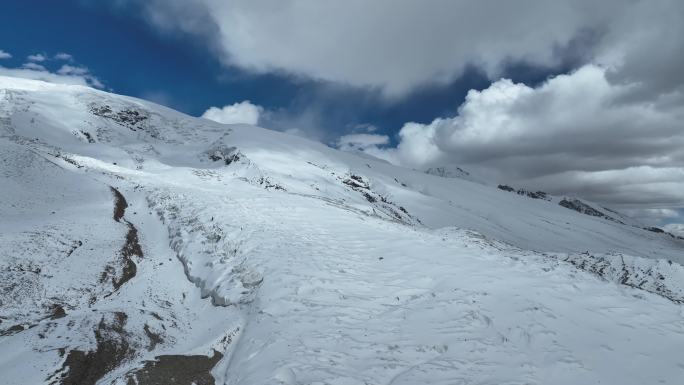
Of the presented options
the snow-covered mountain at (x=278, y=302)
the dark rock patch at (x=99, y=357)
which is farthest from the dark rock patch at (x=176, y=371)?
the dark rock patch at (x=99, y=357)

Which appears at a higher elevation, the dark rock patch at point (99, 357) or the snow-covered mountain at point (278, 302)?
the snow-covered mountain at point (278, 302)

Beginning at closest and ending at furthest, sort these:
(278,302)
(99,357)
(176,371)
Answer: (176,371) < (99,357) < (278,302)

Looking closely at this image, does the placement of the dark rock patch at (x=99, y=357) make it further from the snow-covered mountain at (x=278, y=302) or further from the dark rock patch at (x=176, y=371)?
the dark rock patch at (x=176, y=371)

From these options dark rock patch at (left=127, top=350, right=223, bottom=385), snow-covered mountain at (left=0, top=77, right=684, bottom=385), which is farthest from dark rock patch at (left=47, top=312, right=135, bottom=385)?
dark rock patch at (left=127, top=350, right=223, bottom=385)

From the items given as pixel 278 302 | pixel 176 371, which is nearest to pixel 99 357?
pixel 176 371

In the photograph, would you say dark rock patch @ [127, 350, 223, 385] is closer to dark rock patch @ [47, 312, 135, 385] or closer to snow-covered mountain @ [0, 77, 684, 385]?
snow-covered mountain @ [0, 77, 684, 385]

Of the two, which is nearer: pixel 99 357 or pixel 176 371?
pixel 176 371

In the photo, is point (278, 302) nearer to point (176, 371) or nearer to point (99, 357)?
point (176, 371)

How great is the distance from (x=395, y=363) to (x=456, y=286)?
5346mm

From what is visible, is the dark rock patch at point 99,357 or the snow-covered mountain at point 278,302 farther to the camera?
the snow-covered mountain at point 278,302

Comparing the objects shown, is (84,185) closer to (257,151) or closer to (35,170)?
(35,170)

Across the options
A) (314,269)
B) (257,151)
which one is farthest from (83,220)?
(257,151)

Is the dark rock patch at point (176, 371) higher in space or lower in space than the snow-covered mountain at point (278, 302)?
lower

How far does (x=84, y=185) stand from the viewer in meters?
32.1
